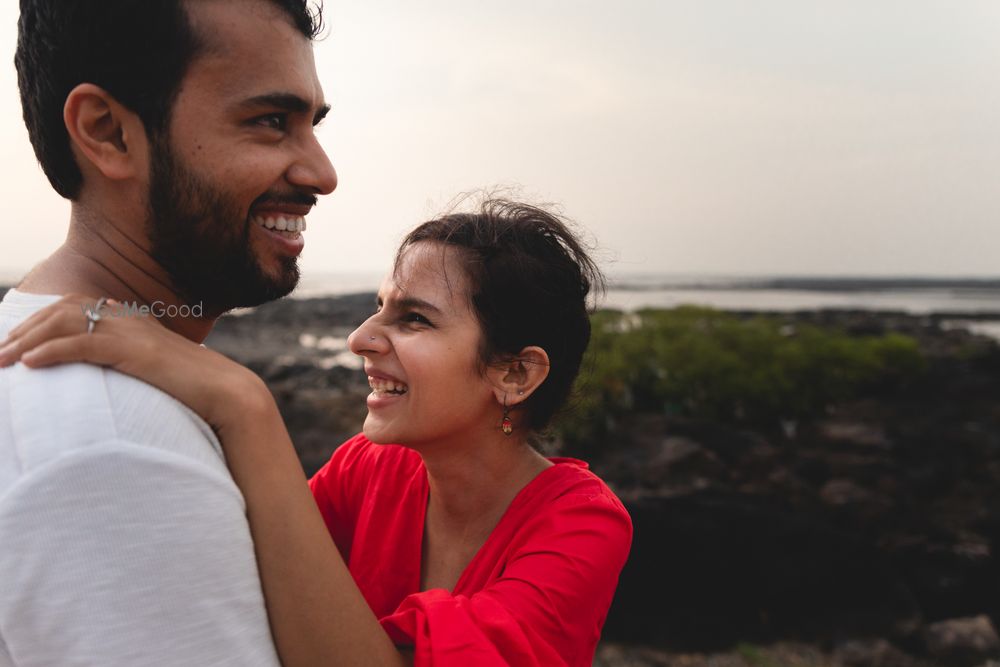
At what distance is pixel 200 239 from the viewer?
182 cm

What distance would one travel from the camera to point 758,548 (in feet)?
20.2

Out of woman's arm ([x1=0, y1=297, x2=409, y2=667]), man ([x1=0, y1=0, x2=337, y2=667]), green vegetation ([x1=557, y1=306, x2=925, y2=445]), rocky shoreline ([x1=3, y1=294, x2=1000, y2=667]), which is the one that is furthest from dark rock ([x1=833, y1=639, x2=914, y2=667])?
man ([x1=0, y1=0, x2=337, y2=667])

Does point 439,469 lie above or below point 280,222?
below

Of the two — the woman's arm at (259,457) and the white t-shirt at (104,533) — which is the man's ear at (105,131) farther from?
the white t-shirt at (104,533)

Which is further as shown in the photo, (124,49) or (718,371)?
(718,371)

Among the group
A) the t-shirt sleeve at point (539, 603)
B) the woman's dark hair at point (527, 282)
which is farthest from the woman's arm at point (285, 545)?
the woman's dark hair at point (527, 282)

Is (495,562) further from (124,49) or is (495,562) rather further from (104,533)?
(124,49)

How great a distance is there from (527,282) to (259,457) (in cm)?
135

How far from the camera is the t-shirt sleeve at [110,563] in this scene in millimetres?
1214

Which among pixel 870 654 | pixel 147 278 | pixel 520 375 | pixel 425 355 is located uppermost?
pixel 147 278

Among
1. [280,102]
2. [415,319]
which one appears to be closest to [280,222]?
[280,102]

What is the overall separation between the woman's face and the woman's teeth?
54 centimetres

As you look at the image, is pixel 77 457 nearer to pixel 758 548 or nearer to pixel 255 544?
pixel 255 544

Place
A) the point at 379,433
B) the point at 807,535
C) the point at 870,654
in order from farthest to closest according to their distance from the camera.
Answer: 1. the point at 807,535
2. the point at 870,654
3. the point at 379,433
